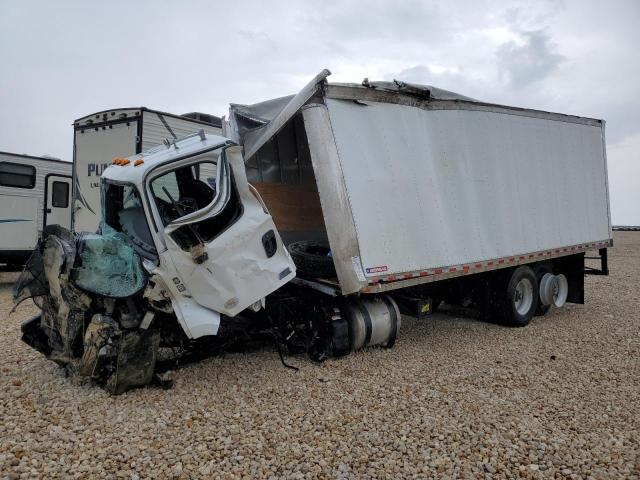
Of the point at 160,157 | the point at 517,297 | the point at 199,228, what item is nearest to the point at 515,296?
the point at 517,297

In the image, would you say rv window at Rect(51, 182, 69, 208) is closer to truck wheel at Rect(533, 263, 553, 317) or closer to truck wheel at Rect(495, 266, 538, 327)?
truck wheel at Rect(495, 266, 538, 327)

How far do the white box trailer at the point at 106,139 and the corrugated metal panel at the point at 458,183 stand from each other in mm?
5264

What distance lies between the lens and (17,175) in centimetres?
1174

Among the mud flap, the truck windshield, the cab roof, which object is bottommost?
the mud flap

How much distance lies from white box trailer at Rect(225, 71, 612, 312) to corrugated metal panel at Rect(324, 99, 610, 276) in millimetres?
17

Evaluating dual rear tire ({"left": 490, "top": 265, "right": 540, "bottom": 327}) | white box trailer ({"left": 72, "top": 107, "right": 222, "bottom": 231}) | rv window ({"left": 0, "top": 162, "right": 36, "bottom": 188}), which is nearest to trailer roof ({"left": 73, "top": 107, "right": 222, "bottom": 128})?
white box trailer ({"left": 72, "top": 107, "right": 222, "bottom": 231})

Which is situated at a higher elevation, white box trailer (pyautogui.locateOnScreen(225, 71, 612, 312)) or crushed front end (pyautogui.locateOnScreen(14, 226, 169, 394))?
white box trailer (pyautogui.locateOnScreen(225, 71, 612, 312))

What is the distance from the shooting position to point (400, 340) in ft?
22.4

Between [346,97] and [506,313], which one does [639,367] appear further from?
[346,97]

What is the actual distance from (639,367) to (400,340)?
9.54 feet

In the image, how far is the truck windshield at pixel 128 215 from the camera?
481 centimetres

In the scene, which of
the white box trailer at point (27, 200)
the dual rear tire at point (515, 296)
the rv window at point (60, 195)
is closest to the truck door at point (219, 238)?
the dual rear tire at point (515, 296)

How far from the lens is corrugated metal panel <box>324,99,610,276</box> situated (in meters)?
5.57

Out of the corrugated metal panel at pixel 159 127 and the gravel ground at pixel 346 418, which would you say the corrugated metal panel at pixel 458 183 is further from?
the corrugated metal panel at pixel 159 127
